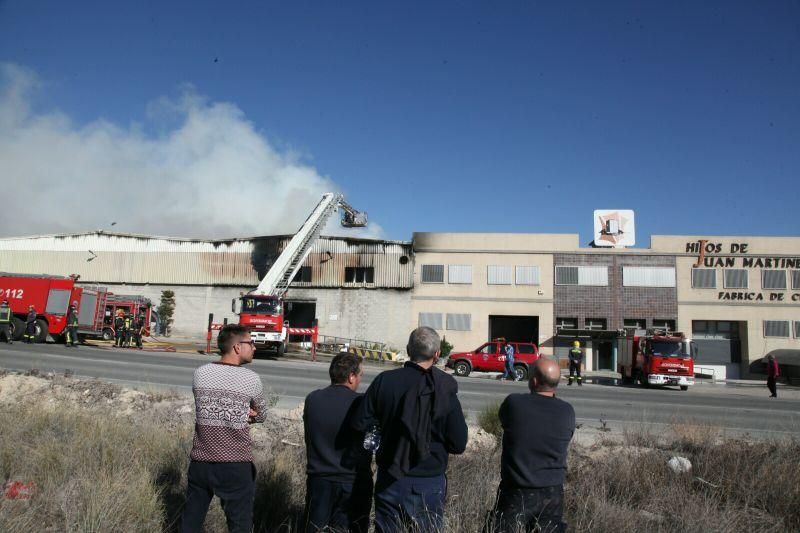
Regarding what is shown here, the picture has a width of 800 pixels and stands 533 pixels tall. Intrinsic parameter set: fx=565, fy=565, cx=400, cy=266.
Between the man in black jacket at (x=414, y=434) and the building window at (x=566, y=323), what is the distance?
1399 inches

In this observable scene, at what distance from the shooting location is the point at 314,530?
3.70 metres

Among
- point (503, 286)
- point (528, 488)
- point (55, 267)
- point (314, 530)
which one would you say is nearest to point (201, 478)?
point (314, 530)

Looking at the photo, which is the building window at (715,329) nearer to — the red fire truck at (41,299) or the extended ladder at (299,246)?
the extended ladder at (299,246)

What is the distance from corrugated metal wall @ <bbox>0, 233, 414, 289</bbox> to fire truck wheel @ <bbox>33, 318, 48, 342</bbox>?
1761 cm

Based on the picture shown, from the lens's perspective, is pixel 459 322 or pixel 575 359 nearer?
pixel 575 359

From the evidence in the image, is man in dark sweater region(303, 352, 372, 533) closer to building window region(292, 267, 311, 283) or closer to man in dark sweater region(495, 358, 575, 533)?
man in dark sweater region(495, 358, 575, 533)

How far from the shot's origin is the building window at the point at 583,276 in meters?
37.4

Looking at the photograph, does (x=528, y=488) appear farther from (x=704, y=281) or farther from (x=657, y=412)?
(x=704, y=281)

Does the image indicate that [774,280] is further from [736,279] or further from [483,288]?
[483,288]

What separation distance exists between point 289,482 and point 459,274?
111 ft

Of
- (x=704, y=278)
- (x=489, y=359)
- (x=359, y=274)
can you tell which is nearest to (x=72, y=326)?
(x=489, y=359)

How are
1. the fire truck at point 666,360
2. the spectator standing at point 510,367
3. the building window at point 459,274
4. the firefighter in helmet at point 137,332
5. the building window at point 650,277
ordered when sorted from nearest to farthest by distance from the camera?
the fire truck at point 666,360, the spectator standing at point 510,367, the firefighter in helmet at point 137,332, the building window at point 650,277, the building window at point 459,274

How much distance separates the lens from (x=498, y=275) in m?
38.4

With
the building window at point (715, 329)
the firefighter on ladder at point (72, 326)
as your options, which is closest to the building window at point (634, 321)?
the building window at point (715, 329)
